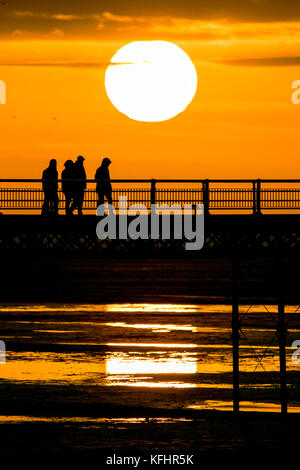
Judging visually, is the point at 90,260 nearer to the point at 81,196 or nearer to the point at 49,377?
the point at 81,196

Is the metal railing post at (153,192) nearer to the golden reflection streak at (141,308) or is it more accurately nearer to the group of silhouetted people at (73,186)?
the group of silhouetted people at (73,186)

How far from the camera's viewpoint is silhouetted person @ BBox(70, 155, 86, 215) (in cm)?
4566

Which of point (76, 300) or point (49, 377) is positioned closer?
point (49, 377)

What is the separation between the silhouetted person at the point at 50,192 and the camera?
4591 cm

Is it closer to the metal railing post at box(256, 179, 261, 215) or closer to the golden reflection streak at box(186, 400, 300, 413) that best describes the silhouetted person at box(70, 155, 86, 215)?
the metal railing post at box(256, 179, 261, 215)

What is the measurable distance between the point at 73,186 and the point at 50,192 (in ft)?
2.58

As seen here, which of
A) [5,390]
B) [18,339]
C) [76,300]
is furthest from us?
[76,300]

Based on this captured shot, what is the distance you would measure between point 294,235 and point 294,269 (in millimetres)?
5127

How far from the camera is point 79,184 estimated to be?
150 ft
